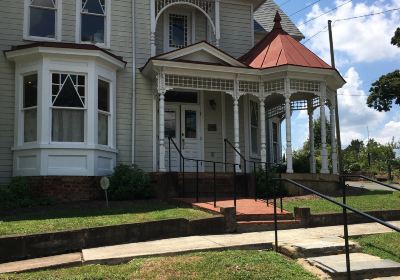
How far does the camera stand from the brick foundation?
517 inches

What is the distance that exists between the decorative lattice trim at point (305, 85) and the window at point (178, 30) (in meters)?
4.38

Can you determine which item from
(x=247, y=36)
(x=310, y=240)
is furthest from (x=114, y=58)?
(x=310, y=240)

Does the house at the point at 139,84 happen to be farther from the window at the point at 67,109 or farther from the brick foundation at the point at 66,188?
the brick foundation at the point at 66,188

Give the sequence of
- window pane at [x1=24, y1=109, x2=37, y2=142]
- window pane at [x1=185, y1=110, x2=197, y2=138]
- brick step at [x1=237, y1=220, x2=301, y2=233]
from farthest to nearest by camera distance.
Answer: window pane at [x1=185, y1=110, x2=197, y2=138] → window pane at [x1=24, y1=109, x2=37, y2=142] → brick step at [x1=237, y1=220, x2=301, y2=233]

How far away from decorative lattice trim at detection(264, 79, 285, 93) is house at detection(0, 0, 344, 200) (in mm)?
60

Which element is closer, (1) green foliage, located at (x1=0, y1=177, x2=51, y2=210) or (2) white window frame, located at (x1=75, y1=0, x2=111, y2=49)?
(1) green foliage, located at (x1=0, y1=177, x2=51, y2=210)

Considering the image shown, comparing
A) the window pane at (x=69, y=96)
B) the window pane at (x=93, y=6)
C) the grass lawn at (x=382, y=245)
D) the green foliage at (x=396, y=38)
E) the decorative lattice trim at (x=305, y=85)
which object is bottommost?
the grass lawn at (x=382, y=245)

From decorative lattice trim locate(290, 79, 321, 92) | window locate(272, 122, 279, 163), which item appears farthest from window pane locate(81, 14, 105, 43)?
window locate(272, 122, 279, 163)

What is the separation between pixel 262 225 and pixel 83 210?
4.19m

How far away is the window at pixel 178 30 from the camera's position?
56.3 feet

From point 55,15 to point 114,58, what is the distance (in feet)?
8.35

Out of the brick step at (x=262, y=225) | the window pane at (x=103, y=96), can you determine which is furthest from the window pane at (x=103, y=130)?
the brick step at (x=262, y=225)

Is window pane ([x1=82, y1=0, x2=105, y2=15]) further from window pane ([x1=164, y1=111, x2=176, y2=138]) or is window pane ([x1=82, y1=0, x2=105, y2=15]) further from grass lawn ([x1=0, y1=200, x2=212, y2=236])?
grass lawn ([x1=0, y1=200, x2=212, y2=236])

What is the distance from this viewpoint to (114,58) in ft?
48.0
